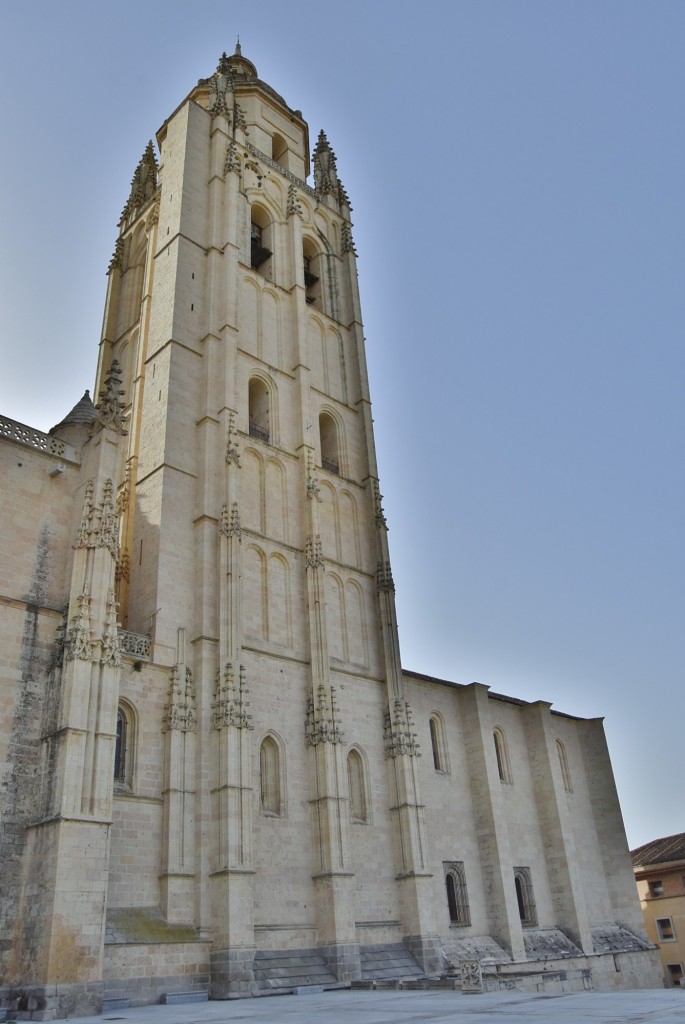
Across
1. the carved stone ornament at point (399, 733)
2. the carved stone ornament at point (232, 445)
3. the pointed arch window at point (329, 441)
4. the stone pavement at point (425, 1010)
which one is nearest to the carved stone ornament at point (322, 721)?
the carved stone ornament at point (399, 733)

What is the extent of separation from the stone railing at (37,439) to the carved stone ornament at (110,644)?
14.9ft

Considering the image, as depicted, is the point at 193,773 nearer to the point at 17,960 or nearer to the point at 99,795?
the point at 99,795

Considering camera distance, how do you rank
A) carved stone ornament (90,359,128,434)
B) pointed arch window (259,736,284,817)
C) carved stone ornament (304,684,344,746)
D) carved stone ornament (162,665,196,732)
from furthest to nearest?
carved stone ornament (304,684,344,746)
pointed arch window (259,736,284,817)
carved stone ornament (162,665,196,732)
carved stone ornament (90,359,128,434)

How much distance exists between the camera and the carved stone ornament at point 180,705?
2075cm

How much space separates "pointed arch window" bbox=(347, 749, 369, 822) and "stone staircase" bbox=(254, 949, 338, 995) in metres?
4.25

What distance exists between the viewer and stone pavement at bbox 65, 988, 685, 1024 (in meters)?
10.6

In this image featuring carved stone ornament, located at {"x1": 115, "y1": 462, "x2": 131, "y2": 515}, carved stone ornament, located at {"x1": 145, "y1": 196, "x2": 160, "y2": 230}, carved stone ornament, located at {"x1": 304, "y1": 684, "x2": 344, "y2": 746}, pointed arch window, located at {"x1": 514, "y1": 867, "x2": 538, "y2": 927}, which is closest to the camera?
carved stone ornament, located at {"x1": 304, "y1": 684, "x2": 344, "y2": 746}

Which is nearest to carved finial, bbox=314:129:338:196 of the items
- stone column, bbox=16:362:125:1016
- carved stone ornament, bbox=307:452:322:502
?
carved stone ornament, bbox=307:452:322:502

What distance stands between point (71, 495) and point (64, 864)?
344 inches

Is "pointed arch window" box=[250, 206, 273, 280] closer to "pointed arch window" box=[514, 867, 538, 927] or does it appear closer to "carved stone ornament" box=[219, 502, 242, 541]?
"carved stone ornament" box=[219, 502, 242, 541]

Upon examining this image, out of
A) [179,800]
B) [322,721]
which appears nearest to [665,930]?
[322,721]

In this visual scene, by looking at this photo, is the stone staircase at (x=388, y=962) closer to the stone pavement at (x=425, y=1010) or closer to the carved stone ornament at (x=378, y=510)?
the stone pavement at (x=425, y=1010)

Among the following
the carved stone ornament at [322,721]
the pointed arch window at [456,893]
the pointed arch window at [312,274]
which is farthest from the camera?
the pointed arch window at [312,274]

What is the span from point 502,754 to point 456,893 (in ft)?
21.8
